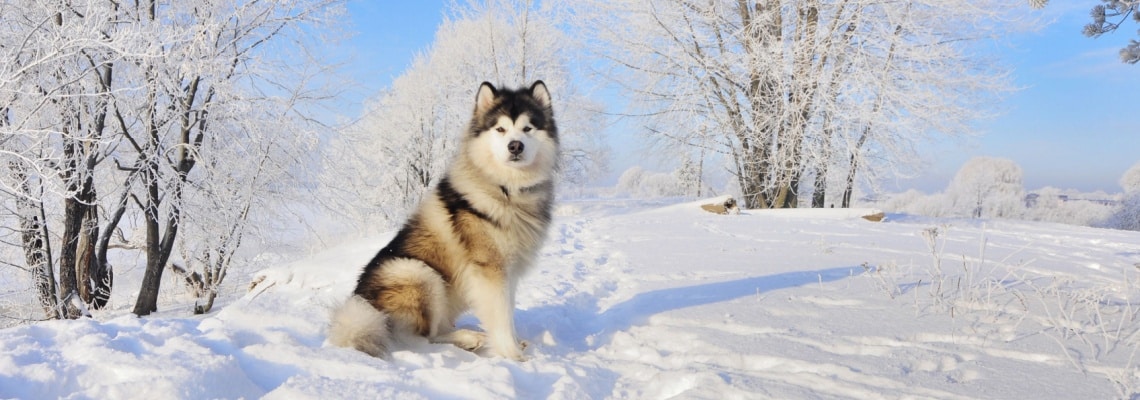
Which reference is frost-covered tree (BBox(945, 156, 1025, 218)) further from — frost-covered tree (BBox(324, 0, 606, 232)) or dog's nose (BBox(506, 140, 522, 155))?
dog's nose (BBox(506, 140, 522, 155))

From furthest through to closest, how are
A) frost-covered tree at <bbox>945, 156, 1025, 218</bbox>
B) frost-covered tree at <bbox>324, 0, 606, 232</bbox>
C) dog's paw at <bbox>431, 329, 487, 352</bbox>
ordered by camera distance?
1. frost-covered tree at <bbox>945, 156, 1025, 218</bbox>
2. frost-covered tree at <bbox>324, 0, 606, 232</bbox>
3. dog's paw at <bbox>431, 329, 487, 352</bbox>

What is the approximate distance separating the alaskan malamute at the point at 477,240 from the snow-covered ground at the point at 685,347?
0.65 ft

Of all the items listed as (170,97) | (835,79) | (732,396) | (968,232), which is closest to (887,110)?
(835,79)

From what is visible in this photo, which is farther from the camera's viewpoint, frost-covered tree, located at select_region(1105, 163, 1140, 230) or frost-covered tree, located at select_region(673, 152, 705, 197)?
frost-covered tree, located at select_region(1105, 163, 1140, 230)

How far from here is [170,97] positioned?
27.9ft

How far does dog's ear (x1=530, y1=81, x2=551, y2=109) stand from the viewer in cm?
347

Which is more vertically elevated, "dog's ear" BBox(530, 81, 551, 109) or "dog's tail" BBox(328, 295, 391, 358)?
"dog's ear" BBox(530, 81, 551, 109)

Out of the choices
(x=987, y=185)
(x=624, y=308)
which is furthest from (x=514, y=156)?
(x=987, y=185)

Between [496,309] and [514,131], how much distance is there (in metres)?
0.98

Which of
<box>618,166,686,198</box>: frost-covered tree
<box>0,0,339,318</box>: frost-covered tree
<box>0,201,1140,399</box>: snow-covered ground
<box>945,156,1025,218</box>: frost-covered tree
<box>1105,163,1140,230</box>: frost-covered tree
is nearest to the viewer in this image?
<box>0,201,1140,399</box>: snow-covered ground

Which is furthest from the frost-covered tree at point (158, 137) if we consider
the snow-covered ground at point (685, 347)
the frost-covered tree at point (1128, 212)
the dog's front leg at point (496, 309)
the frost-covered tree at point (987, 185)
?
the frost-covered tree at point (1128, 212)

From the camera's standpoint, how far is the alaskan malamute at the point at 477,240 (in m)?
2.95

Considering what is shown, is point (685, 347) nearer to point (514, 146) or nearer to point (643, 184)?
point (514, 146)

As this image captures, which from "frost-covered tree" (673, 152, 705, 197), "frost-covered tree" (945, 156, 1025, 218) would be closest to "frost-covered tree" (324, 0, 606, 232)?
"frost-covered tree" (673, 152, 705, 197)
